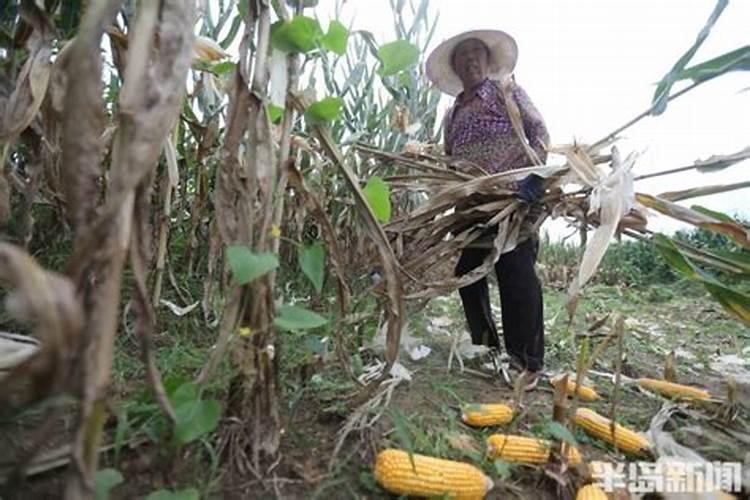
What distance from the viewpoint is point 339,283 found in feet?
3.14

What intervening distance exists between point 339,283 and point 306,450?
33cm

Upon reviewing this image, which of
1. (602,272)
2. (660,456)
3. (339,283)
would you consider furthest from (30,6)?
(602,272)

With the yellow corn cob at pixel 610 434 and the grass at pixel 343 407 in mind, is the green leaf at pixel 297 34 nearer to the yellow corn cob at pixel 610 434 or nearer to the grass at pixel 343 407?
the grass at pixel 343 407

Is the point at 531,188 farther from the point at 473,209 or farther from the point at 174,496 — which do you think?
the point at 174,496

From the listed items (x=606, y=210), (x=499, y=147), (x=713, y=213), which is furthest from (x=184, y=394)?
(x=499, y=147)

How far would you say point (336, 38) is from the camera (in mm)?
805

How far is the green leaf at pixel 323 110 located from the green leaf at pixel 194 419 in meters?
0.49

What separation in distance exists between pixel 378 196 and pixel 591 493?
689mm

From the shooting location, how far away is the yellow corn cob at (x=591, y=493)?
2.90 ft

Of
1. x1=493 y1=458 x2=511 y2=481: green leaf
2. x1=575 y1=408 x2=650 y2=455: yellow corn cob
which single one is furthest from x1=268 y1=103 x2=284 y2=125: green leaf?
x1=575 y1=408 x2=650 y2=455: yellow corn cob

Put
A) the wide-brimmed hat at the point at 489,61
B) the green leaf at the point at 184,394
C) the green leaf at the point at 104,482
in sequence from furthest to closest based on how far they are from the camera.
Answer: the wide-brimmed hat at the point at 489,61 < the green leaf at the point at 184,394 < the green leaf at the point at 104,482

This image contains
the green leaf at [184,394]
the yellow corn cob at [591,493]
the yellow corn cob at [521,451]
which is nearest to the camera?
the green leaf at [184,394]

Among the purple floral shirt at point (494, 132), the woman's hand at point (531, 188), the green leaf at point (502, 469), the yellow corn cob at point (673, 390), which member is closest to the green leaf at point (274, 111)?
the green leaf at point (502, 469)

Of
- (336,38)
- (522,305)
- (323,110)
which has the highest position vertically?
(336,38)
